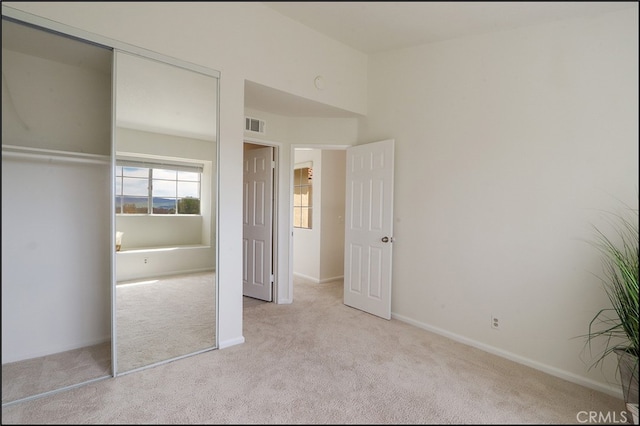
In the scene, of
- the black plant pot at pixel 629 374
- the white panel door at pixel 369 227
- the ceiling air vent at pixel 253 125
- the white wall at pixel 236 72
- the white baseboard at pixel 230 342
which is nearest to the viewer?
the black plant pot at pixel 629 374

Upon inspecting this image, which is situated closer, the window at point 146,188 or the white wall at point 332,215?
the window at point 146,188

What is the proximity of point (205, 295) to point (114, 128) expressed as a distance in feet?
4.41

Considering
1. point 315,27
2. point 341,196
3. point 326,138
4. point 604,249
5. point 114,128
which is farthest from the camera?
point 341,196

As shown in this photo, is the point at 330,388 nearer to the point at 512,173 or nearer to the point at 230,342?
the point at 230,342

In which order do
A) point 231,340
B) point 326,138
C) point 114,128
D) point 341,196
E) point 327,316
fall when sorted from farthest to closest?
point 341,196 < point 326,138 < point 327,316 < point 231,340 < point 114,128

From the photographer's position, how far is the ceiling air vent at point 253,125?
3521mm

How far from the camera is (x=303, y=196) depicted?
533 centimetres

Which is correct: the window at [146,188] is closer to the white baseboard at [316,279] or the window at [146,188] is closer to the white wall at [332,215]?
the white wall at [332,215]

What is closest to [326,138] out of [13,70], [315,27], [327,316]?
[327,316]

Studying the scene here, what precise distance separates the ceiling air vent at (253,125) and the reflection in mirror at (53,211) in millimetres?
1580

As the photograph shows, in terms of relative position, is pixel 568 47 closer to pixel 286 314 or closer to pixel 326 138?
pixel 326 138

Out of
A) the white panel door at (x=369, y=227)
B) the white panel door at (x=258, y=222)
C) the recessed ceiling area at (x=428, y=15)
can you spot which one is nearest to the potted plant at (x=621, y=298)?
the recessed ceiling area at (x=428, y=15)

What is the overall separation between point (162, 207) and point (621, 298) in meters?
2.67

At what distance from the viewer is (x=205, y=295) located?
7.96 feet
